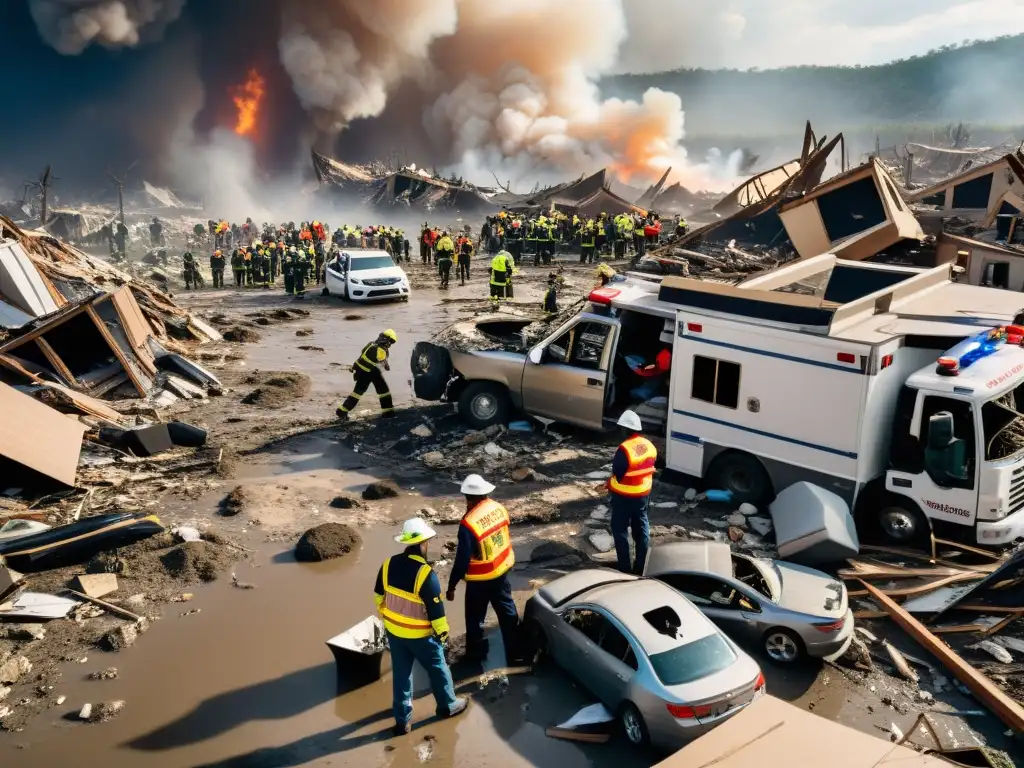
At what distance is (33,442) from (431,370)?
5.06 meters

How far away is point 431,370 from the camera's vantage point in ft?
39.0

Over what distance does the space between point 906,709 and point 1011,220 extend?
1874cm

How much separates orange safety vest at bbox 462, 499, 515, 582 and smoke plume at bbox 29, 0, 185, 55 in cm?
7046

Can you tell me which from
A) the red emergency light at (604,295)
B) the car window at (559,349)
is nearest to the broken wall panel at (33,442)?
the car window at (559,349)

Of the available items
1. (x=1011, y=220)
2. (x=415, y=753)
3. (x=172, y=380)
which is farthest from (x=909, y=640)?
(x=1011, y=220)

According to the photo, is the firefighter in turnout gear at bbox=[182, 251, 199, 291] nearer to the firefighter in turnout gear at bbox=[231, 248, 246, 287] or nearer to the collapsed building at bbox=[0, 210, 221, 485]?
the firefighter in turnout gear at bbox=[231, 248, 246, 287]

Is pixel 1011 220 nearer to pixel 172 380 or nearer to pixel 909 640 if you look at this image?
pixel 909 640

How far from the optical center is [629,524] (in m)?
8.05

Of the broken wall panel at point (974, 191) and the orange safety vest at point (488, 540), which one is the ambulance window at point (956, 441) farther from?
the broken wall panel at point (974, 191)

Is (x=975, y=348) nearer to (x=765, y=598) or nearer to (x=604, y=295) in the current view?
(x=765, y=598)

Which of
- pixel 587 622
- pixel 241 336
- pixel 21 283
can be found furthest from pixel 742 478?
pixel 21 283

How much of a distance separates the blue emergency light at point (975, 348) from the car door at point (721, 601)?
10.5ft

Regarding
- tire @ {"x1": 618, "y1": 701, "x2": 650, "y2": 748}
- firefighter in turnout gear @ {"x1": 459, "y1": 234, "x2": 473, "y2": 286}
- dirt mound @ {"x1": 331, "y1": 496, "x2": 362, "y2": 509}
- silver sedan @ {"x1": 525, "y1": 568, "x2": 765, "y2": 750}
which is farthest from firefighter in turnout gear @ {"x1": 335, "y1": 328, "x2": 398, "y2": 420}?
firefighter in turnout gear @ {"x1": 459, "y1": 234, "x2": 473, "y2": 286}

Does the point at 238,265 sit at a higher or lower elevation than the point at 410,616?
higher
